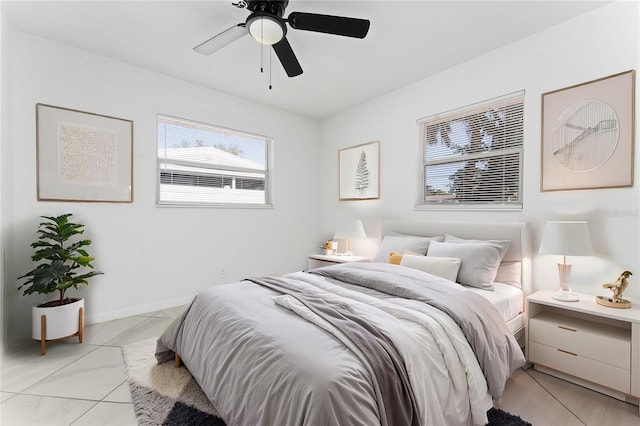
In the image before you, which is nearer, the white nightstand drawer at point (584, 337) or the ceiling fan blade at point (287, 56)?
the white nightstand drawer at point (584, 337)

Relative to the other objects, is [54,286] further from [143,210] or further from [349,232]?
[349,232]

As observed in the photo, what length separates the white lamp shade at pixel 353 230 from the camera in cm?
398

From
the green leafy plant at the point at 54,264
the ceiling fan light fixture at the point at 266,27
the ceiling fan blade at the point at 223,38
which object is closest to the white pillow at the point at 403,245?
the ceiling fan light fixture at the point at 266,27

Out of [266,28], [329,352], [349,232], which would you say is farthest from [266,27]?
[349,232]

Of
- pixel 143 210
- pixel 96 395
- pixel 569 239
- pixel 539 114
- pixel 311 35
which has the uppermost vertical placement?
pixel 311 35

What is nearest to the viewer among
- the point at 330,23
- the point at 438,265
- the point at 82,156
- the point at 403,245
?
the point at 330,23

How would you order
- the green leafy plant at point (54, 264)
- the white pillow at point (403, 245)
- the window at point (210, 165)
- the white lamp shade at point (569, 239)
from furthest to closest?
the window at point (210, 165)
the white pillow at point (403, 245)
the green leafy plant at point (54, 264)
the white lamp shade at point (569, 239)

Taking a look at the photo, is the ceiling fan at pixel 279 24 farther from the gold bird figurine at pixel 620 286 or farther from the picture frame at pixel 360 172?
the gold bird figurine at pixel 620 286

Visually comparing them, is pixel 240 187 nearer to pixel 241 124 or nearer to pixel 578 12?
pixel 241 124

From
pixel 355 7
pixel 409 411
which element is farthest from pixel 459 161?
pixel 409 411

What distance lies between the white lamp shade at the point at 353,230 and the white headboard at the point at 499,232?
793 mm

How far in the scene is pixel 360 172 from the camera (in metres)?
4.18

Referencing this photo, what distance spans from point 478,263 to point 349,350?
5.49ft

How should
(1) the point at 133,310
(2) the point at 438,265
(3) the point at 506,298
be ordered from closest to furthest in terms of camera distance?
(3) the point at 506,298 < (2) the point at 438,265 < (1) the point at 133,310
